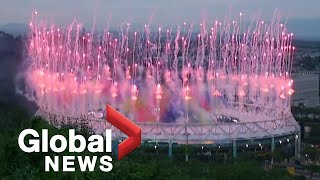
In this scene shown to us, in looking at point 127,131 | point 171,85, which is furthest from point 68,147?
point 171,85

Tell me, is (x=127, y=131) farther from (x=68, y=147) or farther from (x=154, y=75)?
(x=154, y=75)

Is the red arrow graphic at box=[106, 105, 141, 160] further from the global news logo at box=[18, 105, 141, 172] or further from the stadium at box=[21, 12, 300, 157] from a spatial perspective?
the stadium at box=[21, 12, 300, 157]

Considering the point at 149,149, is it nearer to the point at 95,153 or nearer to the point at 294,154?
the point at 294,154

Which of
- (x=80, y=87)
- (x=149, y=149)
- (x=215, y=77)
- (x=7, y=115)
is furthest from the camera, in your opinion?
(x=215, y=77)

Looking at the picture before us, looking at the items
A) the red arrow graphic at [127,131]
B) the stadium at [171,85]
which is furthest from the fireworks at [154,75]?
the red arrow graphic at [127,131]

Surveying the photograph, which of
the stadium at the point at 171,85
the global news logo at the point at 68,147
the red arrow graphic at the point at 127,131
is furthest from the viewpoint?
the stadium at the point at 171,85

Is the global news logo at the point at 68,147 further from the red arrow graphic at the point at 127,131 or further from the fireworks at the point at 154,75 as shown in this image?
the fireworks at the point at 154,75

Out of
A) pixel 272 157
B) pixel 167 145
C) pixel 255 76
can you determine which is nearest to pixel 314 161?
pixel 272 157

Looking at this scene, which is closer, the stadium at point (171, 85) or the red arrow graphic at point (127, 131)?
the red arrow graphic at point (127, 131)
